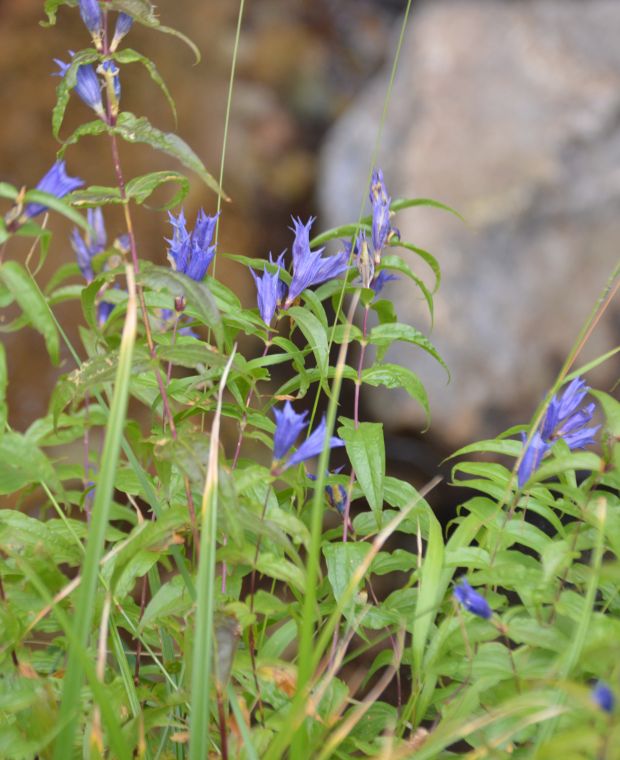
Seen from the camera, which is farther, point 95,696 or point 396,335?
point 396,335

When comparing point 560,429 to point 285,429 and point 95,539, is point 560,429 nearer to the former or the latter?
point 285,429

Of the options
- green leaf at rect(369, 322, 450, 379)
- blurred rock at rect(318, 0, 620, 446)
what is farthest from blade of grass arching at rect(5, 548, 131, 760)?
blurred rock at rect(318, 0, 620, 446)

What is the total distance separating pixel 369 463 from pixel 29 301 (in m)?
0.35

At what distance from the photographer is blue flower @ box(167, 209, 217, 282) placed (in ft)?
2.56

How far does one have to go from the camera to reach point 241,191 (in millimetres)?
2621

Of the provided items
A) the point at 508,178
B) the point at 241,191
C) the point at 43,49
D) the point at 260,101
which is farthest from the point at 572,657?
the point at 43,49

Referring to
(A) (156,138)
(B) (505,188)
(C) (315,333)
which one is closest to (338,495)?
(C) (315,333)

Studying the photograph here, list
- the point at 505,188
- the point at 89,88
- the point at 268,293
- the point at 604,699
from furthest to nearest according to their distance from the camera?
1. the point at 505,188
2. the point at 268,293
3. the point at 89,88
4. the point at 604,699

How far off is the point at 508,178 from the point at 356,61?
74 cm

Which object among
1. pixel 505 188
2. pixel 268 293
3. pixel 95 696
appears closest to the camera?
pixel 95 696

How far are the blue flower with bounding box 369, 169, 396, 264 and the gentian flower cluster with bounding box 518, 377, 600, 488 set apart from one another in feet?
0.71

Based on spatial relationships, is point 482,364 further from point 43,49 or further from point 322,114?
point 43,49

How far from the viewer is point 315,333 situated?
0.81 metres

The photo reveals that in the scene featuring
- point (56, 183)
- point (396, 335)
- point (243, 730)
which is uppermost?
point (56, 183)
